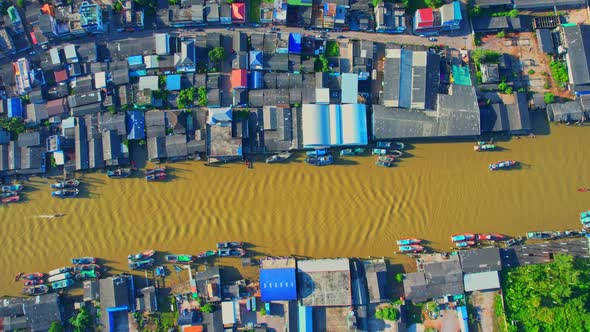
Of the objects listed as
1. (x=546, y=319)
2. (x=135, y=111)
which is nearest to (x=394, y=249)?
(x=546, y=319)

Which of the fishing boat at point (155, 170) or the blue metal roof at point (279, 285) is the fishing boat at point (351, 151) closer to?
the blue metal roof at point (279, 285)

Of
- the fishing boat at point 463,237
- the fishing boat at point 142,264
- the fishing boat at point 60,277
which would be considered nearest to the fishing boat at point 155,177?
the fishing boat at point 142,264

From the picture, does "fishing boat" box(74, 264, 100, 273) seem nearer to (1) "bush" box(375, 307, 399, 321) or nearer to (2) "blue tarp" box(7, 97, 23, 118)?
(2) "blue tarp" box(7, 97, 23, 118)

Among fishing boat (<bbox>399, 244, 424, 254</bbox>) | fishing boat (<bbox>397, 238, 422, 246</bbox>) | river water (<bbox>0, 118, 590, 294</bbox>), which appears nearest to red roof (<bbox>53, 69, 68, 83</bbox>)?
river water (<bbox>0, 118, 590, 294</bbox>)

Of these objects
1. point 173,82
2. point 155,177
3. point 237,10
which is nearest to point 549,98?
point 237,10

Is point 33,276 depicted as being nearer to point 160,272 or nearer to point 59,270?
point 59,270

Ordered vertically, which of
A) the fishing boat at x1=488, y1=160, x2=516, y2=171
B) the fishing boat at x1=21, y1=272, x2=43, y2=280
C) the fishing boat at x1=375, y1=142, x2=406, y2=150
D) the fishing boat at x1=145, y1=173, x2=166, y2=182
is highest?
the fishing boat at x1=375, y1=142, x2=406, y2=150

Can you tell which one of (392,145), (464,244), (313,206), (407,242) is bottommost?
(464,244)
